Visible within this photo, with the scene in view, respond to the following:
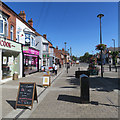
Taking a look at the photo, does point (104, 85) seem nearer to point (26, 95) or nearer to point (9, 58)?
point (26, 95)

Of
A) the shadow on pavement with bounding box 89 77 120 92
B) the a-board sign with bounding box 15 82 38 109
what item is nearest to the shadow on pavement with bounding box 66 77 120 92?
the shadow on pavement with bounding box 89 77 120 92

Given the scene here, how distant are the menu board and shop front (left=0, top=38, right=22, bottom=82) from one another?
6652 mm

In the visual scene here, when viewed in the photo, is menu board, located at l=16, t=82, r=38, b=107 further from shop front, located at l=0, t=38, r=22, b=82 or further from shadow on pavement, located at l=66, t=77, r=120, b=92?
shop front, located at l=0, t=38, r=22, b=82

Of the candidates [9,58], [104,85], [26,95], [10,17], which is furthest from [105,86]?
[10,17]

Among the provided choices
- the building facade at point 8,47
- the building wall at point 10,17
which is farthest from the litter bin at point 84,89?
the building wall at point 10,17

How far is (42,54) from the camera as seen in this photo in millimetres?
26578

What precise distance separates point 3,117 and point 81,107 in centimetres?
303

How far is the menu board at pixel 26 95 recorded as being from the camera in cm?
490

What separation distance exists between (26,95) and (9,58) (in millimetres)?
9271

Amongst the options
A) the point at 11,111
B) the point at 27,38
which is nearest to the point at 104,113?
the point at 11,111

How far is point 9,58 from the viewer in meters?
13.1

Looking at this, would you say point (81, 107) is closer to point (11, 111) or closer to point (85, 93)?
point (85, 93)

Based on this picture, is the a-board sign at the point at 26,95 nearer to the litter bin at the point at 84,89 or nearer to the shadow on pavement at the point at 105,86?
the litter bin at the point at 84,89

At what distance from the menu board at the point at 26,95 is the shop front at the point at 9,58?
6.65 metres
